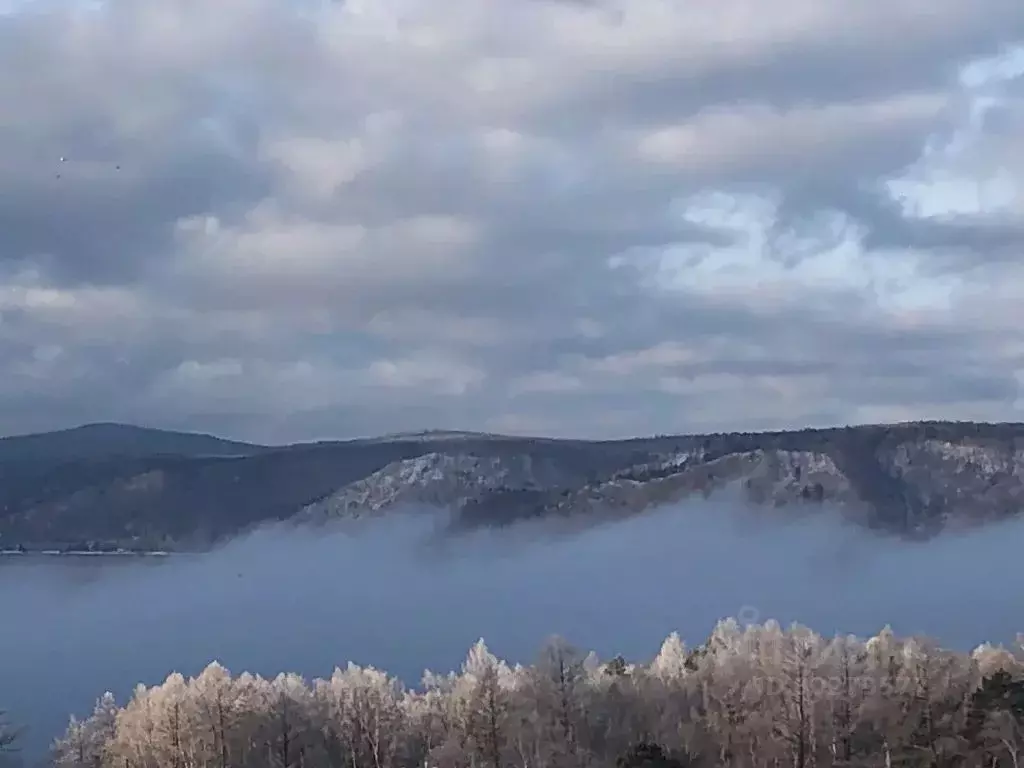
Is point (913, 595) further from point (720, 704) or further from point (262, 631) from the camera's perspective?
point (720, 704)

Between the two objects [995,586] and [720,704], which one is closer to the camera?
[720,704]

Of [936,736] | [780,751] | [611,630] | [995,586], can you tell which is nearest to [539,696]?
[780,751]

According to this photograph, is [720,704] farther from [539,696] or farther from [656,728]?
[539,696]

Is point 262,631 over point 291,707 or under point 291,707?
under

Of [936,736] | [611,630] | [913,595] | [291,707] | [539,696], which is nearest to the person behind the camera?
[936,736]

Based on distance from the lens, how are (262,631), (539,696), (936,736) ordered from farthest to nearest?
(262,631)
(539,696)
(936,736)

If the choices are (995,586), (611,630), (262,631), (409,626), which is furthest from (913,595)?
(262,631)
